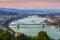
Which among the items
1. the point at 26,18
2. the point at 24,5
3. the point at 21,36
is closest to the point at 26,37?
the point at 21,36

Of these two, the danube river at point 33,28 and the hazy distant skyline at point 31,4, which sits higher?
the hazy distant skyline at point 31,4

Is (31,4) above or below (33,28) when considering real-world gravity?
above

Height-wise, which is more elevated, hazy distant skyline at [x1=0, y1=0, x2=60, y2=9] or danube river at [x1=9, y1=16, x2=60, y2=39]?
hazy distant skyline at [x1=0, y1=0, x2=60, y2=9]
